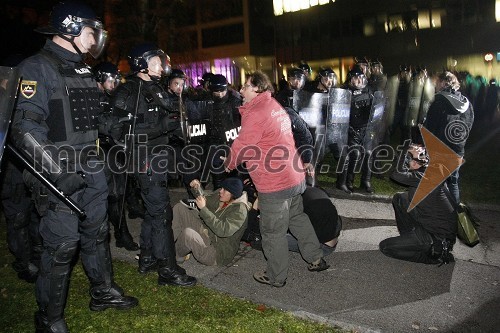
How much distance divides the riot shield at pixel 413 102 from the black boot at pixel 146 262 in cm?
702

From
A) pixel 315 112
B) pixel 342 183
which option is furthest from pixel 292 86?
pixel 342 183

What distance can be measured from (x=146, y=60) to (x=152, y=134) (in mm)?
755

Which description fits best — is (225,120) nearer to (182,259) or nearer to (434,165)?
(182,259)

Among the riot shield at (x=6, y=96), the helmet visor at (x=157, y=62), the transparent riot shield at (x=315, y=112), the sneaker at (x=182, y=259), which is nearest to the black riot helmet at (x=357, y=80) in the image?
the transparent riot shield at (x=315, y=112)

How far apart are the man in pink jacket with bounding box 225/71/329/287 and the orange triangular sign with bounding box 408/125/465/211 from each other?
1400 millimetres

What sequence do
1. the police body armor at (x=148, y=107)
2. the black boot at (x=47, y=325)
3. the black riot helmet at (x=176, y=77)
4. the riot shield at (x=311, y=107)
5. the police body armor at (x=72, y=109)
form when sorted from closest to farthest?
1. the police body armor at (x=72, y=109)
2. the black boot at (x=47, y=325)
3. the police body armor at (x=148, y=107)
4. the black riot helmet at (x=176, y=77)
5. the riot shield at (x=311, y=107)

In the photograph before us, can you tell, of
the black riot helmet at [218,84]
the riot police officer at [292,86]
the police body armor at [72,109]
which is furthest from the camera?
the riot police officer at [292,86]

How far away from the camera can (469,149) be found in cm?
1191

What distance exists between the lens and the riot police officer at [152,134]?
4.10m

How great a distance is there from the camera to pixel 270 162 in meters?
4.09

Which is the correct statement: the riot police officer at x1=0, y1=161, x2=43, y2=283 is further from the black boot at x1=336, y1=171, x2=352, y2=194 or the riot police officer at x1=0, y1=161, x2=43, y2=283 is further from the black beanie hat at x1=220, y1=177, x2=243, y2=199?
the black boot at x1=336, y1=171, x2=352, y2=194

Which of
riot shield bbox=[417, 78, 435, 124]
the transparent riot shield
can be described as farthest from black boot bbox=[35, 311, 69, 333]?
riot shield bbox=[417, 78, 435, 124]

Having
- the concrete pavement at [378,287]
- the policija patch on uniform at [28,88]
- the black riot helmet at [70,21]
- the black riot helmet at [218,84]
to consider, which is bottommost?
the concrete pavement at [378,287]

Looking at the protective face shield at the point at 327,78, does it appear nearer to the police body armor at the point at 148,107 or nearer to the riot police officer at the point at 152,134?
the riot police officer at the point at 152,134
